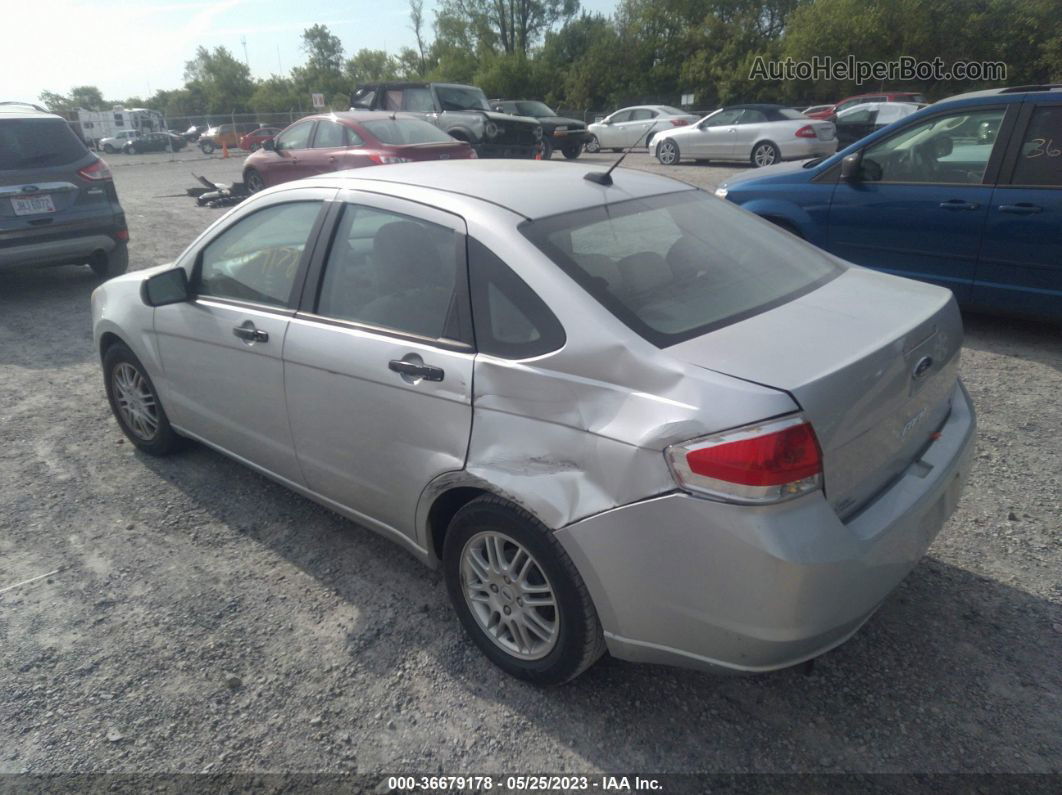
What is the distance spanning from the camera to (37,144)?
765cm

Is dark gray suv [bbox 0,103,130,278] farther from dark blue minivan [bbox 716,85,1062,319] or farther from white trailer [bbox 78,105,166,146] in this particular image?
white trailer [bbox 78,105,166,146]

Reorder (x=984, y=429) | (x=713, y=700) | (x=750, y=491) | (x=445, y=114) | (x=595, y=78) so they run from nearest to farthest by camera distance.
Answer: (x=750, y=491) → (x=713, y=700) → (x=984, y=429) → (x=445, y=114) → (x=595, y=78)

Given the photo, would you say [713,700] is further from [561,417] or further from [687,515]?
[561,417]

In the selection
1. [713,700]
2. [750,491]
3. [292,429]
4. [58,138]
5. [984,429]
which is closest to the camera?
[750,491]

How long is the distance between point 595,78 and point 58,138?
40.3m

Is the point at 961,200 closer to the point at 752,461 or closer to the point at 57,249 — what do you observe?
the point at 752,461

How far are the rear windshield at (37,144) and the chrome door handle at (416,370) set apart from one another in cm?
679

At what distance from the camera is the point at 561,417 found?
228 centimetres

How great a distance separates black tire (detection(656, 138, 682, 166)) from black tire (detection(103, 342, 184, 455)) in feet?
55.9

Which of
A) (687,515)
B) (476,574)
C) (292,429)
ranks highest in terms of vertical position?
(687,515)

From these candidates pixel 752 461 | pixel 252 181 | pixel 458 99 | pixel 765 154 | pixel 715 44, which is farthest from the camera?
pixel 715 44

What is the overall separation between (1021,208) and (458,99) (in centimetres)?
1348

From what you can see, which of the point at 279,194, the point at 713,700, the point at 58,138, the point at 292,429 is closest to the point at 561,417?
the point at 713,700

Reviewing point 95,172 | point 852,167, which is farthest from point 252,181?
point 852,167
